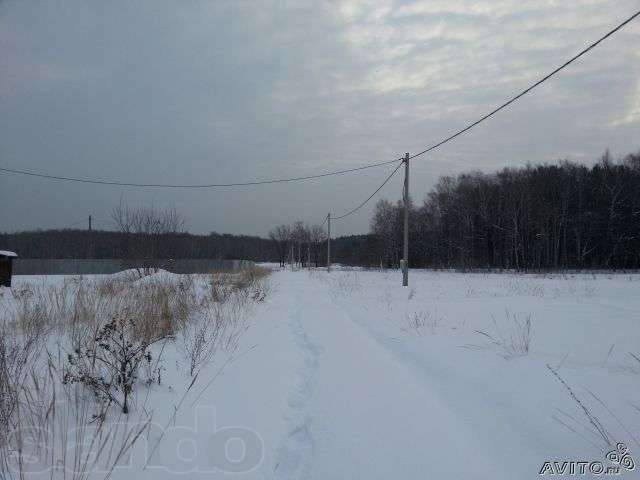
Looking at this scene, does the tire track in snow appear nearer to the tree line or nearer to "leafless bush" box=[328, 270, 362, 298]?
"leafless bush" box=[328, 270, 362, 298]

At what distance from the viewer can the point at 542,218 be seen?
50219mm

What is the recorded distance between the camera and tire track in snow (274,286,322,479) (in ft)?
8.71

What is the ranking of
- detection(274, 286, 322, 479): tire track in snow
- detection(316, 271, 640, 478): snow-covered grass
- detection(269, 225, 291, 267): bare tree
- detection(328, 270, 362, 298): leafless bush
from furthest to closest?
1. detection(269, 225, 291, 267): bare tree
2. detection(328, 270, 362, 298): leafless bush
3. detection(316, 271, 640, 478): snow-covered grass
4. detection(274, 286, 322, 479): tire track in snow

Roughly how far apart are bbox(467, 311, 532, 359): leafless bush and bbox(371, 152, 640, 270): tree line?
42.9 metres

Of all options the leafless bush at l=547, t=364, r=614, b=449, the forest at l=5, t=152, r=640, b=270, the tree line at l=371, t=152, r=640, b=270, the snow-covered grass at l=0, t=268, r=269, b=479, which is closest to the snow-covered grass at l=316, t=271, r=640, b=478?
the leafless bush at l=547, t=364, r=614, b=449

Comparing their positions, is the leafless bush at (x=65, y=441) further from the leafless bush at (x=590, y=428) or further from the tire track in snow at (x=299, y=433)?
the leafless bush at (x=590, y=428)

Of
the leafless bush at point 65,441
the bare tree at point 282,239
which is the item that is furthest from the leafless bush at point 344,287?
the bare tree at point 282,239

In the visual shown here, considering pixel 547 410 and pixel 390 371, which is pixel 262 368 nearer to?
pixel 390 371

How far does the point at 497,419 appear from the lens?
354 centimetres

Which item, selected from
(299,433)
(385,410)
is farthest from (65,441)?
(385,410)

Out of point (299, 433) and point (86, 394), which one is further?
point (86, 394)

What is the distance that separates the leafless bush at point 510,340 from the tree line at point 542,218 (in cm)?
4295

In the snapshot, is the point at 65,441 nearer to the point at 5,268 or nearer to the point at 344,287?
the point at 344,287

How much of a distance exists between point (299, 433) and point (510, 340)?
435 cm
